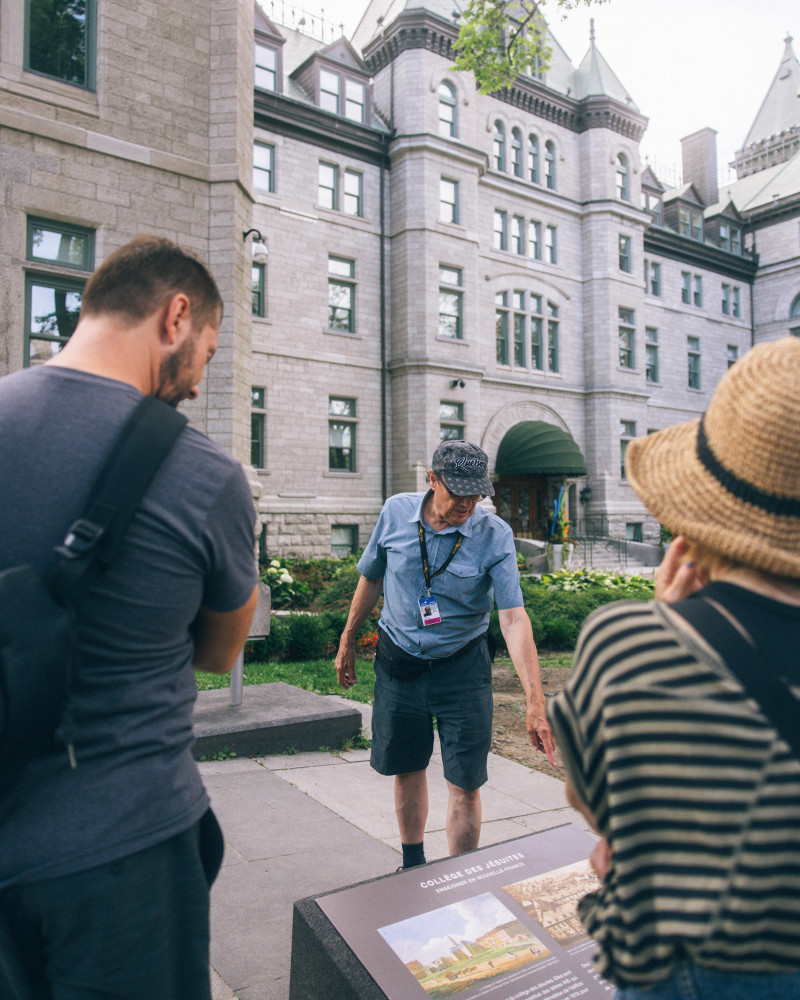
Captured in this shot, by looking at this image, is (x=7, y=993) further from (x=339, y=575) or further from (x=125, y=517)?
(x=339, y=575)

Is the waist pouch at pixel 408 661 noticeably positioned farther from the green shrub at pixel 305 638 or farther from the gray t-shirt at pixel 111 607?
the green shrub at pixel 305 638

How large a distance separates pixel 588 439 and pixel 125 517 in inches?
1102

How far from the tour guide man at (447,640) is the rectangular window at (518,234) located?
25.1 meters

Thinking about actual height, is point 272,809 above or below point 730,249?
below

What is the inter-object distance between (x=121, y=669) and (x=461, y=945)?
61.1 inches

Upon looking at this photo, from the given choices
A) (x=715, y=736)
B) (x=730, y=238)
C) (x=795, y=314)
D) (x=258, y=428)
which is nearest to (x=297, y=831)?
(x=715, y=736)

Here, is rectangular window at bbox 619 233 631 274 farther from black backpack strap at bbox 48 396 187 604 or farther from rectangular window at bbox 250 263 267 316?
black backpack strap at bbox 48 396 187 604

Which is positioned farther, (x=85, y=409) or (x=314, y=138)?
(x=314, y=138)

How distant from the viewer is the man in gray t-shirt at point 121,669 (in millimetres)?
1391

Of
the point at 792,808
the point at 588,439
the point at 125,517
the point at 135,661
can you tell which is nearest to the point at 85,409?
the point at 125,517

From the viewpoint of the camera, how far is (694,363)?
33281 millimetres

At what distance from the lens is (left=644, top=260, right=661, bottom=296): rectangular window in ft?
103

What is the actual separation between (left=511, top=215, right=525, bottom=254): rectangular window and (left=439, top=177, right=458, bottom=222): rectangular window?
3371 mm

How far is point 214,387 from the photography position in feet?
34.1
